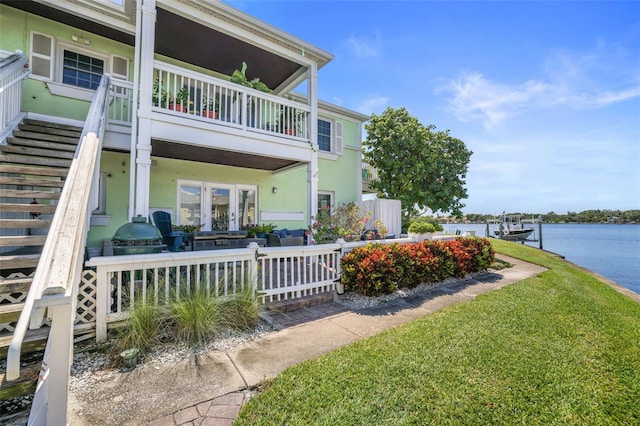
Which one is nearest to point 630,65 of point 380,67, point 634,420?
point 380,67

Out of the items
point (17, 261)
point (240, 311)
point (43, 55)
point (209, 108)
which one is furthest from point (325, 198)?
point (17, 261)

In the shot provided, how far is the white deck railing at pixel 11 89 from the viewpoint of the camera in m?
4.61

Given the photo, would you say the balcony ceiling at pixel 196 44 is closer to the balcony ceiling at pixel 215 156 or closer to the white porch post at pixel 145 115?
the white porch post at pixel 145 115

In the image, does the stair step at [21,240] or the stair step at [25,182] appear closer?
the stair step at [21,240]

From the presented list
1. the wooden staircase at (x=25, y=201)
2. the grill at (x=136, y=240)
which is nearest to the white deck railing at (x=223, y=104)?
the wooden staircase at (x=25, y=201)

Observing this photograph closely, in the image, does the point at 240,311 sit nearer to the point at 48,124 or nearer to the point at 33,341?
the point at 33,341

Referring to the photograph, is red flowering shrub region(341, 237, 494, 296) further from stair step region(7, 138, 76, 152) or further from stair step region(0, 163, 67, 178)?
stair step region(7, 138, 76, 152)

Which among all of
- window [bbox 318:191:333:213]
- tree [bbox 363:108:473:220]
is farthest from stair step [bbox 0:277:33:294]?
tree [bbox 363:108:473:220]

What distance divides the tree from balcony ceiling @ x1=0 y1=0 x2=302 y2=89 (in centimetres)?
668

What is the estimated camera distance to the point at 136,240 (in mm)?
3863

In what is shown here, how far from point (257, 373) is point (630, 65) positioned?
14.0 m

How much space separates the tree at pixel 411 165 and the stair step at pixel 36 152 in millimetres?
11637

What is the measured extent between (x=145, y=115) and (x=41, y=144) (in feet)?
5.80

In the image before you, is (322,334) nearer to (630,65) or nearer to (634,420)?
(634,420)
